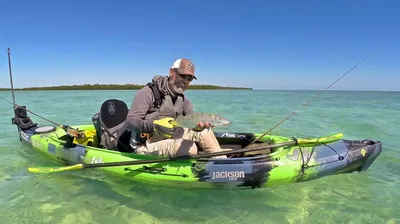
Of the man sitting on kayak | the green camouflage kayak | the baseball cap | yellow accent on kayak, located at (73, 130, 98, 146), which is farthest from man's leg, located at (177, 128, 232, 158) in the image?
yellow accent on kayak, located at (73, 130, 98, 146)

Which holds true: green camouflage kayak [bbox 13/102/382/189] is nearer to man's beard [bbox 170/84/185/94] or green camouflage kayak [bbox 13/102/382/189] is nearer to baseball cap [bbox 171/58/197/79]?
man's beard [bbox 170/84/185/94]

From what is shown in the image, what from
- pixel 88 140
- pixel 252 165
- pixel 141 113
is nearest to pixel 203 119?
pixel 141 113

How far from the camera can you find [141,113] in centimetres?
436

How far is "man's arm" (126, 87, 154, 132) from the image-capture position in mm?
4301

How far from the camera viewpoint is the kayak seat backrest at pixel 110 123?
5.52 metres

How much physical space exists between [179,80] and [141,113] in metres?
0.72

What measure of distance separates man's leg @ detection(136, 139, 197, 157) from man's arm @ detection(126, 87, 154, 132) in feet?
1.33

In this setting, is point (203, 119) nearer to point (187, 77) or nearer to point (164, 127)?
point (164, 127)

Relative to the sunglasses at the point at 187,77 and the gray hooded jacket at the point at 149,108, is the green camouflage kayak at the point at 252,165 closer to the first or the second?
the gray hooded jacket at the point at 149,108

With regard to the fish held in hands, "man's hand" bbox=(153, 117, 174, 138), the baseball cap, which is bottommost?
"man's hand" bbox=(153, 117, 174, 138)

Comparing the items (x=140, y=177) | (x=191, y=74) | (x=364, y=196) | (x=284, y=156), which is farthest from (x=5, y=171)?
(x=364, y=196)

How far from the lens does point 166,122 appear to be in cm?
397

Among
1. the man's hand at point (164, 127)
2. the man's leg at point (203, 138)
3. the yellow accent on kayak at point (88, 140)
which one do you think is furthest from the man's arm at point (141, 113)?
the yellow accent on kayak at point (88, 140)

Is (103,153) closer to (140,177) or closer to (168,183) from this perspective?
(140,177)
